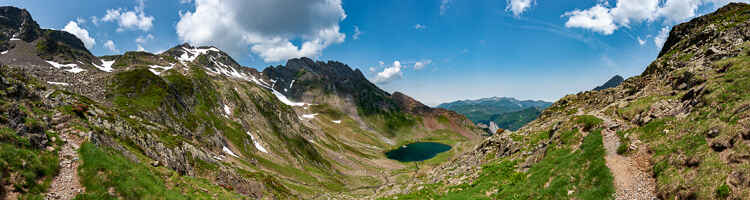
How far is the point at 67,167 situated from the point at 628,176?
3637 centimetres

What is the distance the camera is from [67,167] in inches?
725

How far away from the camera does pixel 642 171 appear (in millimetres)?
17266

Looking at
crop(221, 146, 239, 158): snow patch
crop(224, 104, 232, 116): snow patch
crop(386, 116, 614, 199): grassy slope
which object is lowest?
crop(221, 146, 239, 158): snow patch

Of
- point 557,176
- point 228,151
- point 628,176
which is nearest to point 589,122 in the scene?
point 557,176

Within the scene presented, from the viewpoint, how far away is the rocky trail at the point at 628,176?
51.6 feet

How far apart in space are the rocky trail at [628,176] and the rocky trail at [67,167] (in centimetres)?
3251

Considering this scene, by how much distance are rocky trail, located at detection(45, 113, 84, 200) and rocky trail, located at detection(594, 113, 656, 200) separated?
32506mm

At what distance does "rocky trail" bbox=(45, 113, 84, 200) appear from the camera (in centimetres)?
1636

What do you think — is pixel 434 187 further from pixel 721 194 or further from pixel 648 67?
pixel 648 67

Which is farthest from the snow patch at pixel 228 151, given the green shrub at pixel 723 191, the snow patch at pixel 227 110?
the green shrub at pixel 723 191

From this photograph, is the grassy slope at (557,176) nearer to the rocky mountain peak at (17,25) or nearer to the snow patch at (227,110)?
the snow patch at (227,110)

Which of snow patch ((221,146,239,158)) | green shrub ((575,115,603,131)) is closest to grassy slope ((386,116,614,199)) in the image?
green shrub ((575,115,603,131))

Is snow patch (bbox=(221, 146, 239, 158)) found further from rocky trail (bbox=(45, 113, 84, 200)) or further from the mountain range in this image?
rocky trail (bbox=(45, 113, 84, 200))

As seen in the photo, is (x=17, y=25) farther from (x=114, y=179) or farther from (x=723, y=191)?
Result: (x=723, y=191)
